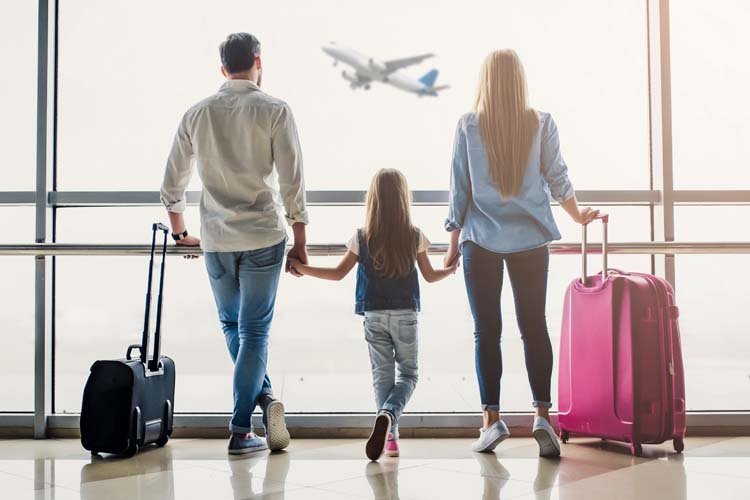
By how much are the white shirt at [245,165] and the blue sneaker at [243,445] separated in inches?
25.7

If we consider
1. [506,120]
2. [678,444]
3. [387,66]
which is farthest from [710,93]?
[387,66]

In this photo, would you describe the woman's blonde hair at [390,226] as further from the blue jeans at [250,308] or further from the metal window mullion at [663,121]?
the metal window mullion at [663,121]

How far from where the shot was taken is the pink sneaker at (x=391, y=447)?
2.51 metres

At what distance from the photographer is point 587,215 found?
265 centimetres

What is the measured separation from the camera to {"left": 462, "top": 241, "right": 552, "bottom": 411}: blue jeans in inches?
99.6

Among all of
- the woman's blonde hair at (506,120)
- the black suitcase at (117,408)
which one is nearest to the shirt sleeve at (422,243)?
the woman's blonde hair at (506,120)

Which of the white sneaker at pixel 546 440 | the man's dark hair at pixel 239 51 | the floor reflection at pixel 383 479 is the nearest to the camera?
the floor reflection at pixel 383 479

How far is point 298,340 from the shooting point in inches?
122

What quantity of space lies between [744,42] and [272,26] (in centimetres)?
208

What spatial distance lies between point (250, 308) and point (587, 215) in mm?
1230

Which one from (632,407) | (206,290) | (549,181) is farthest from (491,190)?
(206,290)

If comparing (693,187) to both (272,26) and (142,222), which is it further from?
(142,222)

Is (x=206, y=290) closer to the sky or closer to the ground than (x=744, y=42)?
closer to the ground

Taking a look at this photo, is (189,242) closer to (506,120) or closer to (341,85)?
(341,85)
